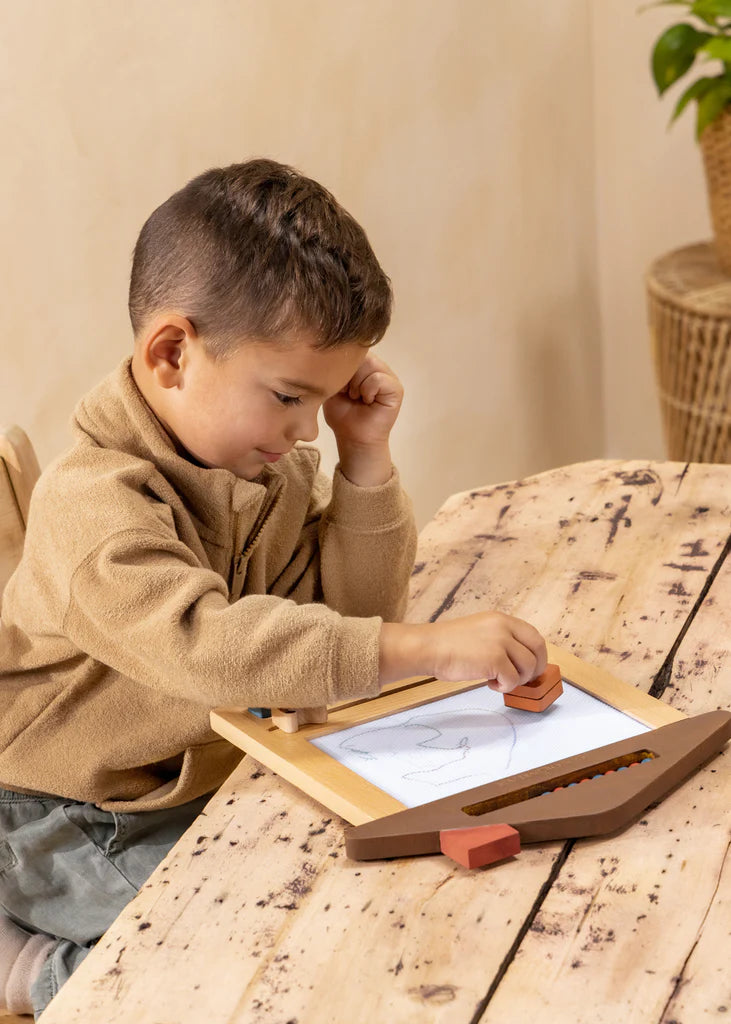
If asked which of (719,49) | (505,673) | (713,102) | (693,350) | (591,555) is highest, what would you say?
(719,49)

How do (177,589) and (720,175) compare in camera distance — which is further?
(720,175)

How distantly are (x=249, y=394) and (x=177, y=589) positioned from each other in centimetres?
19

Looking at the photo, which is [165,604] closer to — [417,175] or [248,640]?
[248,640]

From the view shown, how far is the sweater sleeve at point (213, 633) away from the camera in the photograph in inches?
37.8

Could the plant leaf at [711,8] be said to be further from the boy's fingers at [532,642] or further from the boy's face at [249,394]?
the boy's fingers at [532,642]

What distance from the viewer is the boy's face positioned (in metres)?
1.05

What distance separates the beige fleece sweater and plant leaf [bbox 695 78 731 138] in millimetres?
1484

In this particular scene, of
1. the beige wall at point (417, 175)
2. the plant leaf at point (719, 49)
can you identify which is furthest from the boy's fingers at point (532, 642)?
the plant leaf at point (719, 49)

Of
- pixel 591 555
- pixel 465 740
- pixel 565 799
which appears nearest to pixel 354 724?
pixel 465 740

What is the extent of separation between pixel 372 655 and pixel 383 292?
1.07ft

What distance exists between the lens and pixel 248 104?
81.3 inches

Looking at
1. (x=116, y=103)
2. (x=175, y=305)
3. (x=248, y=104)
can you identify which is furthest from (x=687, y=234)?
(x=175, y=305)

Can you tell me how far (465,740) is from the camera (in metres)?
0.98

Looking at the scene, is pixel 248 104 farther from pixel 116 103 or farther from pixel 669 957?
pixel 669 957
